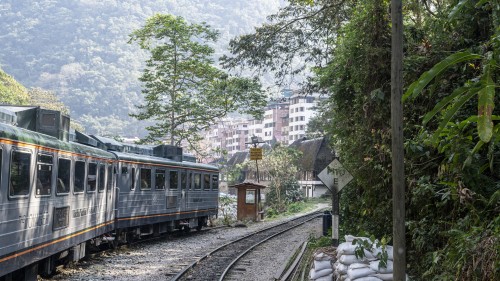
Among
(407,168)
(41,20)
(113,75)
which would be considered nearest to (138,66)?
(113,75)

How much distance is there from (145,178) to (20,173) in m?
9.14

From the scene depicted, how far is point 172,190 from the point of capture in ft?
63.6

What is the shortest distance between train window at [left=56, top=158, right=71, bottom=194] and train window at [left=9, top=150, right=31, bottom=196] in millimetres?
1633

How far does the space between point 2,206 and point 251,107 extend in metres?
20.7

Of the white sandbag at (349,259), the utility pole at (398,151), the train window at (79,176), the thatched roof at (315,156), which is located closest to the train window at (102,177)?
the train window at (79,176)

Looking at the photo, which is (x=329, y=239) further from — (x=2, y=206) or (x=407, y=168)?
(x=2, y=206)

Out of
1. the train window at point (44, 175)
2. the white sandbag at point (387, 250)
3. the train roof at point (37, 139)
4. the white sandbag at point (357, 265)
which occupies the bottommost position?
the white sandbag at point (357, 265)

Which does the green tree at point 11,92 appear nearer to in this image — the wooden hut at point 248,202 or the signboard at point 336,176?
the wooden hut at point 248,202

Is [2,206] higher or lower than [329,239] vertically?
higher

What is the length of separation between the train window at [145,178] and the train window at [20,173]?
8.53 metres

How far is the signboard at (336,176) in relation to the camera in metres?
10.4

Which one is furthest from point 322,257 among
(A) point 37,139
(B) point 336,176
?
(A) point 37,139

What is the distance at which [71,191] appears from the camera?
36.6 ft

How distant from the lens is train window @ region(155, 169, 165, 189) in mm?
18156
